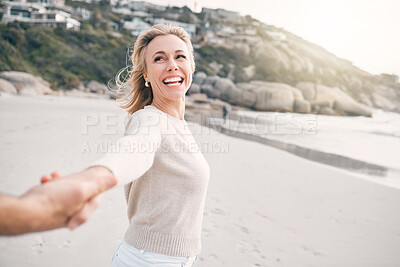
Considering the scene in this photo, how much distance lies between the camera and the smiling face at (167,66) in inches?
66.1

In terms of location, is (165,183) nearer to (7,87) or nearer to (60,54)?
(7,87)

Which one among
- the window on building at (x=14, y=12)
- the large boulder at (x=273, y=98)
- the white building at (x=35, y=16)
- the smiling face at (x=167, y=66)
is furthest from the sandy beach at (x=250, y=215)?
the window on building at (x=14, y=12)

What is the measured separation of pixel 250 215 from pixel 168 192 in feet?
15.5

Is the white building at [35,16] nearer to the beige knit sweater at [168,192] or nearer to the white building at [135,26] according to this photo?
the white building at [135,26]

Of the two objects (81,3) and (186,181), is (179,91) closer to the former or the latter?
(186,181)

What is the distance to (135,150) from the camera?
42.0 inches

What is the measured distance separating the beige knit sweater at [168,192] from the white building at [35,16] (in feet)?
190

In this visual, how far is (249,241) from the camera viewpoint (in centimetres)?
473

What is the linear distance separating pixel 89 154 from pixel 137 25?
6894 cm

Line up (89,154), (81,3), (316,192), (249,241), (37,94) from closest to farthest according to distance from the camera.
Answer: (249,241) < (316,192) < (89,154) < (37,94) < (81,3)

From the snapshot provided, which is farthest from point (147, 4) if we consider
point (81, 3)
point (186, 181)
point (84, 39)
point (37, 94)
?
point (186, 181)

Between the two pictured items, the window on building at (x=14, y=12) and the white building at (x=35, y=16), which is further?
the window on building at (x=14, y=12)

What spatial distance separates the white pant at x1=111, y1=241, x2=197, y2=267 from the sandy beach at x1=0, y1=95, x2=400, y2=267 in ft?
5.56

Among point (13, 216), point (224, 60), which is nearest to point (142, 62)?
point (13, 216)
